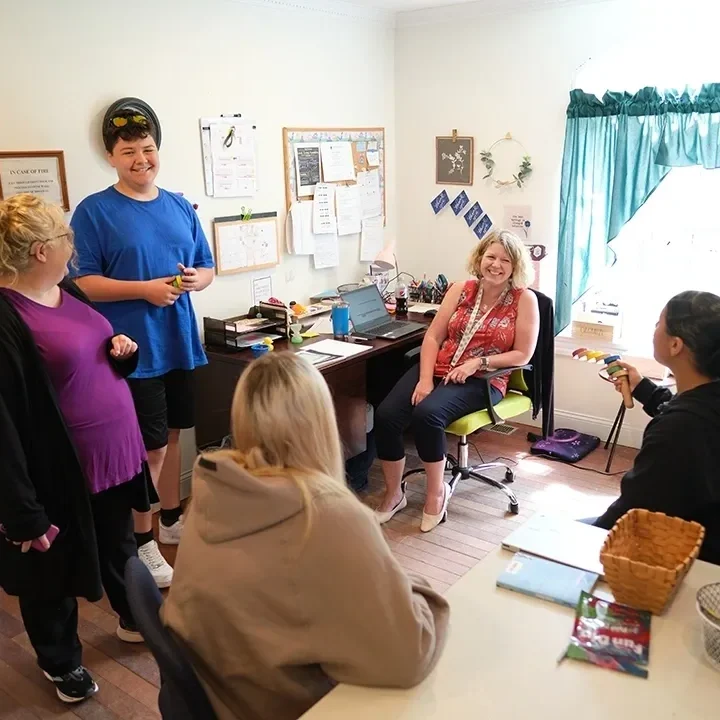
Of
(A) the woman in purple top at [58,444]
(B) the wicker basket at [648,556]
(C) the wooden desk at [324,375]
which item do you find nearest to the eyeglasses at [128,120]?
(A) the woman in purple top at [58,444]

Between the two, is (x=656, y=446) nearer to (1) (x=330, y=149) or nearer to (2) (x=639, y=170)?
(2) (x=639, y=170)

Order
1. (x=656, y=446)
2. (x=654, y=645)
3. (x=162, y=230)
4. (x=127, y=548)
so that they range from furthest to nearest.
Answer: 1. (x=162, y=230)
2. (x=127, y=548)
3. (x=656, y=446)
4. (x=654, y=645)

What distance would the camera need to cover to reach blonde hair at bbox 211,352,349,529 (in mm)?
1229

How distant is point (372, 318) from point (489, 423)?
892 millimetres

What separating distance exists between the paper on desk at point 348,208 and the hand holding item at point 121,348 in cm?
216

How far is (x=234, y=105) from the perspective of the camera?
3408 millimetres

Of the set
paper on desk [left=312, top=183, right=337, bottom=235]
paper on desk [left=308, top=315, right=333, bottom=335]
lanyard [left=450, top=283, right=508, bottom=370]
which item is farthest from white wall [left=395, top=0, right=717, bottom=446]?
paper on desk [left=308, top=315, right=333, bottom=335]

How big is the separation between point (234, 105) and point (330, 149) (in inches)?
27.0

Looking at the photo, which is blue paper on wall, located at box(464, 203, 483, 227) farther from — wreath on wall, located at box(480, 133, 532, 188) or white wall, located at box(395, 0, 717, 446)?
wreath on wall, located at box(480, 133, 532, 188)

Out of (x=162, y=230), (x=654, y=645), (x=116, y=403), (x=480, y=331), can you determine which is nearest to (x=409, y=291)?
(x=480, y=331)

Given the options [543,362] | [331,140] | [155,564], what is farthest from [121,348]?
[331,140]

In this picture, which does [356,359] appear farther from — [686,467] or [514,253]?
[686,467]

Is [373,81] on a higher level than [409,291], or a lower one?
higher

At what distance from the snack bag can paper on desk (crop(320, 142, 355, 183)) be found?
301 cm
